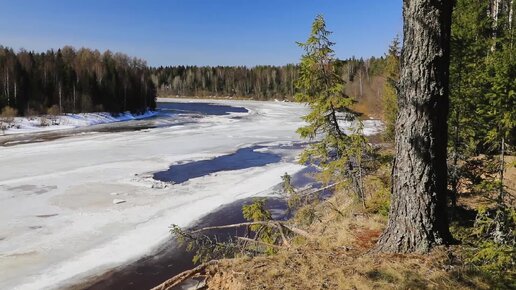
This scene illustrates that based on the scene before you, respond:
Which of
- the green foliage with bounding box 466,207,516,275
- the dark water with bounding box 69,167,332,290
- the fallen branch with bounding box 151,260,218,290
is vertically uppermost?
the green foliage with bounding box 466,207,516,275

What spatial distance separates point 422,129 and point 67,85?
197ft

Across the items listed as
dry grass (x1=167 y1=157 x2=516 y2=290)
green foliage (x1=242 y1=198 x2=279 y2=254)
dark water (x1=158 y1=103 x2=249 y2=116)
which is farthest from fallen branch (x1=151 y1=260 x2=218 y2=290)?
dark water (x1=158 y1=103 x2=249 y2=116)

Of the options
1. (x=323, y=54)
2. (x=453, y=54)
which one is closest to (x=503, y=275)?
(x=453, y=54)

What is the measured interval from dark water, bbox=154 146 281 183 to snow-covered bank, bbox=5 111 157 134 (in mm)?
24915

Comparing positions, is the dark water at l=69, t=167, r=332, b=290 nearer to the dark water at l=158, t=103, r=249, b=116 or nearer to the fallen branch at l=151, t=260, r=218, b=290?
the fallen branch at l=151, t=260, r=218, b=290

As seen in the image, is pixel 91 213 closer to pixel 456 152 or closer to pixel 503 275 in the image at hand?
pixel 456 152

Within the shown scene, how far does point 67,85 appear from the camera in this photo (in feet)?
186

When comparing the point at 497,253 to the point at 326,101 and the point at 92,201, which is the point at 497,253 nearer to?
the point at 326,101

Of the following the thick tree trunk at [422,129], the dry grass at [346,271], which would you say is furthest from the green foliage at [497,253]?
the thick tree trunk at [422,129]

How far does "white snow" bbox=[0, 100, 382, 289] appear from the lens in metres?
9.86

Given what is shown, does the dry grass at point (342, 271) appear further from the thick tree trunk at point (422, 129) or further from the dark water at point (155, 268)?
the dark water at point (155, 268)

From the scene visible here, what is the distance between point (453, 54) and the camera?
7867 mm

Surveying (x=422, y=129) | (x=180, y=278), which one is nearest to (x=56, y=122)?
(x=180, y=278)

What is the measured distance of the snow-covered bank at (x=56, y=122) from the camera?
40500mm
